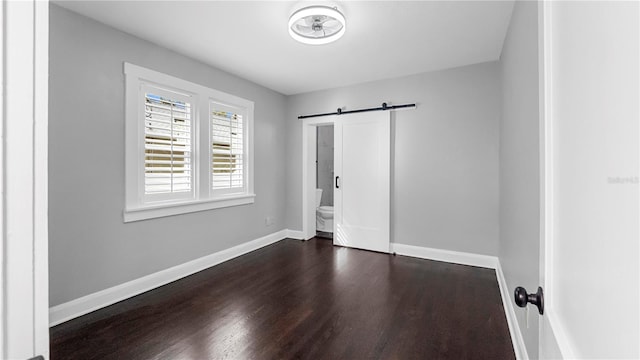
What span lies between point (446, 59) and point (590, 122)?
10.6 ft

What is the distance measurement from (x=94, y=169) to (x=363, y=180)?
10.1ft

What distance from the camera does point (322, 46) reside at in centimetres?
286

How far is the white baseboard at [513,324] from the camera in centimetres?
172

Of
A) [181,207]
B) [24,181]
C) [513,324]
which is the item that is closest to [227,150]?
[181,207]

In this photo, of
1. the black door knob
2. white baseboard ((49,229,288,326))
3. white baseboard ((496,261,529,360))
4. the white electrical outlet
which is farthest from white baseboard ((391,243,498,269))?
the black door knob

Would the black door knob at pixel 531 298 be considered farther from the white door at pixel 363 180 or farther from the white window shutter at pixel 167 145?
the white door at pixel 363 180

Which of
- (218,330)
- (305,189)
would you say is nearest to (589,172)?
(218,330)

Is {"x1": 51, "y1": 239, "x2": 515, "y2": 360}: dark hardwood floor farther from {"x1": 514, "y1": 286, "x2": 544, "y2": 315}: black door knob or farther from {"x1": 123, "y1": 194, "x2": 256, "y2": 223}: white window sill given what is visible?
{"x1": 514, "y1": 286, "x2": 544, "y2": 315}: black door knob

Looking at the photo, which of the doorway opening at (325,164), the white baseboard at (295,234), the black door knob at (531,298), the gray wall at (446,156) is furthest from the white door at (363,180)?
the black door knob at (531,298)

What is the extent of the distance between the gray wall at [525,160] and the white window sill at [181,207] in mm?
3069

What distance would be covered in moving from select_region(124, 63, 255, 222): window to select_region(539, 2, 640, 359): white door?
3031 mm

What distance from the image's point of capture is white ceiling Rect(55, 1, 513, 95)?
2.17 meters

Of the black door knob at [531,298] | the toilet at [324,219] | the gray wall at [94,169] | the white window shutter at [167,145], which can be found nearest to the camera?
the black door knob at [531,298]

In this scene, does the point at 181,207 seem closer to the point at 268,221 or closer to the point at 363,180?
the point at 268,221
